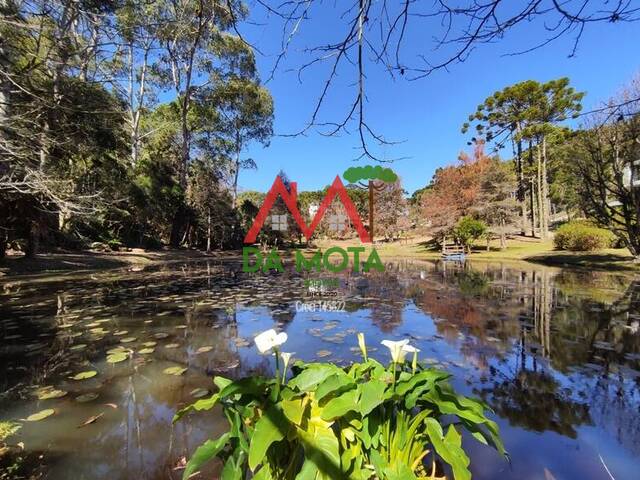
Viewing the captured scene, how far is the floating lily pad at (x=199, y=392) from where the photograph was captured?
2477 millimetres

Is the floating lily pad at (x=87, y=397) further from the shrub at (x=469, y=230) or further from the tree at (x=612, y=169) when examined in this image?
the shrub at (x=469, y=230)

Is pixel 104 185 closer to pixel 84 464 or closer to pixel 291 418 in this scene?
pixel 84 464

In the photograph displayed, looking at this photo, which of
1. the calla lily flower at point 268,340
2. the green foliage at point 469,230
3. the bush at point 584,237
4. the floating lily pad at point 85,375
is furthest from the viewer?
the green foliage at point 469,230

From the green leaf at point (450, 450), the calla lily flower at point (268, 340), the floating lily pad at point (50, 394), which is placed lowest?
the floating lily pad at point (50, 394)

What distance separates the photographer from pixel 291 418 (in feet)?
3.30

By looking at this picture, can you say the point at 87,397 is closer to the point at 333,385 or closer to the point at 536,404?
the point at 333,385

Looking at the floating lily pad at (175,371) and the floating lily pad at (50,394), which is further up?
the floating lily pad at (50,394)

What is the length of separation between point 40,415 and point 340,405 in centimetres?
226

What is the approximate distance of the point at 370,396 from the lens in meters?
1.07

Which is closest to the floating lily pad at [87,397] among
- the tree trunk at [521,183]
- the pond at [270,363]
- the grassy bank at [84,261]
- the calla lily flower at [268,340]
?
the pond at [270,363]

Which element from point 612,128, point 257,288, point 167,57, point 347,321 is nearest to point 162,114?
point 167,57

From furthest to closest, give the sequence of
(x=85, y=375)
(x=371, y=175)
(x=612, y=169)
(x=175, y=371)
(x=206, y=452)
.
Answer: (x=612, y=169) < (x=371, y=175) < (x=175, y=371) < (x=85, y=375) < (x=206, y=452)

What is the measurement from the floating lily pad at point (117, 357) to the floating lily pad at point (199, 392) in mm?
1145

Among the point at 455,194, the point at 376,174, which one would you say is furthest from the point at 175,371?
the point at 455,194
